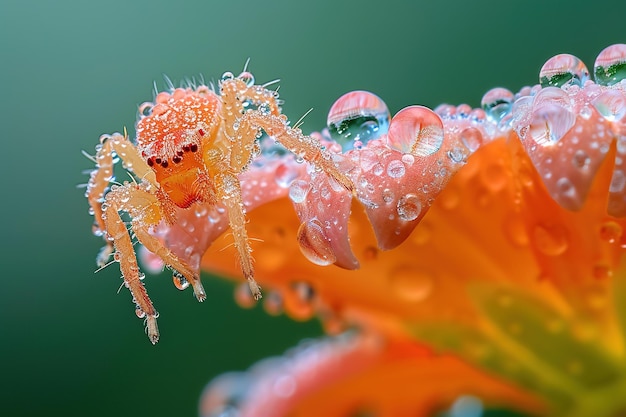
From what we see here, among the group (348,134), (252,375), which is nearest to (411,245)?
(348,134)

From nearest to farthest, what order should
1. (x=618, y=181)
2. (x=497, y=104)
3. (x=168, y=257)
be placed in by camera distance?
(x=618, y=181), (x=497, y=104), (x=168, y=257)

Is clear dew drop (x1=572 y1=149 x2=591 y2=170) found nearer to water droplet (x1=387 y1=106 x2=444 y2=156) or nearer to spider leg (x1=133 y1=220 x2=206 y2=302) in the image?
water droplet (x1=387 y1=106 x2=444 y2=156)

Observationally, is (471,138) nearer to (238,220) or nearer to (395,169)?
(395,169)

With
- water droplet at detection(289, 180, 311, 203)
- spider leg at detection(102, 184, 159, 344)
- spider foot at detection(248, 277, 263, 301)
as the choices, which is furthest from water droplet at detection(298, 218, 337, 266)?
spider leg at detection(102, 184, 159, 344)

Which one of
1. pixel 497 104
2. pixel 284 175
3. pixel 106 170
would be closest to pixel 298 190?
pixel 284 175

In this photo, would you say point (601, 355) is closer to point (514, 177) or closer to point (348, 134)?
point (514, 177)

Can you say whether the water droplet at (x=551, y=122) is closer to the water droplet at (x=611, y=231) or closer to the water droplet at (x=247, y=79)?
the water droplet at (x=611, y=231)

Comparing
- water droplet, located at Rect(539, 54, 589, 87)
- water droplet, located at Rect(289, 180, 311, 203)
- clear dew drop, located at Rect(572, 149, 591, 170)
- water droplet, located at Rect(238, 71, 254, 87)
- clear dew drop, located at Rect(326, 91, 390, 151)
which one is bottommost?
clear dew drop, located at Rect(572, 149, 591, 170)
